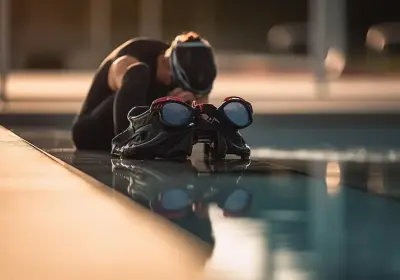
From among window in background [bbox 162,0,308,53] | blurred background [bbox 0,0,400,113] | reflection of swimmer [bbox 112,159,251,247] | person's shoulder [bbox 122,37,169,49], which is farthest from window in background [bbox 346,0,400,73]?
reflection of swimmer [bbox 112,159,251,247]

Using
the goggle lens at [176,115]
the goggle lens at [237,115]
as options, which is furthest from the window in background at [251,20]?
the goggle lens at [176,115]

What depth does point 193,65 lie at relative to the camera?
14.3ft

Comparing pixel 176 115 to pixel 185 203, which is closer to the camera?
pixel 185 203

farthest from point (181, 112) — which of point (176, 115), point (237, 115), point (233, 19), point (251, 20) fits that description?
point (251, 20)

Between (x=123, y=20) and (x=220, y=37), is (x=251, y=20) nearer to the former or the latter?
(x=220, y=37)

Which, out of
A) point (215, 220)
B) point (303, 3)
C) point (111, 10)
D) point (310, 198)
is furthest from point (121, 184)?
point (111, 10)

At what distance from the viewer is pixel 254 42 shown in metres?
12.5

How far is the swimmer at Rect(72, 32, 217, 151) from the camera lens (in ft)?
14.3

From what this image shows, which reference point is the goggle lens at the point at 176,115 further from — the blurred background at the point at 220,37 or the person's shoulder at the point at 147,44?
the blurred background at the point at 220,37

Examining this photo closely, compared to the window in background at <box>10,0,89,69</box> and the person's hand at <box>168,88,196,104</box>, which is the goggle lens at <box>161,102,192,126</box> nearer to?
the person's hand at <box>168,88,196,104</box>

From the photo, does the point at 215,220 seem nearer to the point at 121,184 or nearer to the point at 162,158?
the point at 121,184

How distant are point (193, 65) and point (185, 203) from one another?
1.45 meters

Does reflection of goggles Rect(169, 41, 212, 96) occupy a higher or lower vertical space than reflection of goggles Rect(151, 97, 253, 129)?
higher

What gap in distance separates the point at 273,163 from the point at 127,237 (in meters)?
2.36
